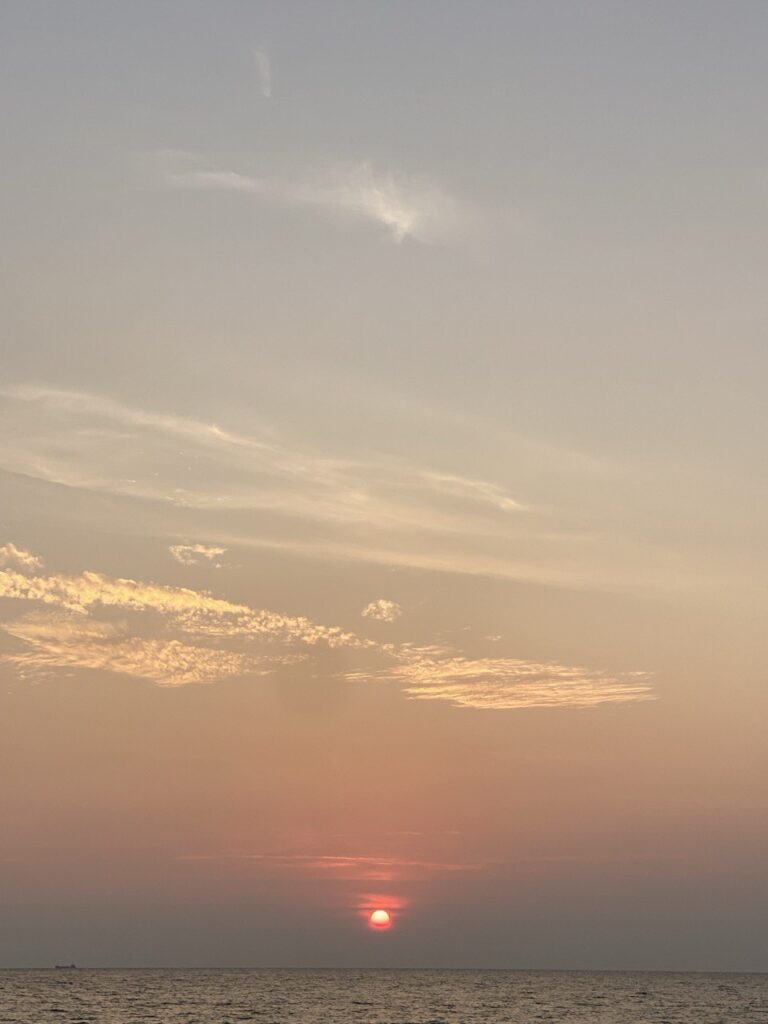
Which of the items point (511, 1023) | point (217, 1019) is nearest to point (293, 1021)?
point (217, 1019)

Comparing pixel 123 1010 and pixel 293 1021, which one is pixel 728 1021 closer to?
pixel 293 1021

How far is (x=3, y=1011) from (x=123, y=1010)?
1913cm

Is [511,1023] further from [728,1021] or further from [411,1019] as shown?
[728,1021]

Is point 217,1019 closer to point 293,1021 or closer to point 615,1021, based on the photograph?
point 293,1021

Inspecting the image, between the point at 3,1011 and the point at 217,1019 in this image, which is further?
the point at 3,1011

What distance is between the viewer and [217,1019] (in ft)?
584

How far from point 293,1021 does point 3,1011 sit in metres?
48.5

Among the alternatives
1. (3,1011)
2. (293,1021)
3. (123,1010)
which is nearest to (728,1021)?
(293,1021)

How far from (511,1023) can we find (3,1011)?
8003 cm

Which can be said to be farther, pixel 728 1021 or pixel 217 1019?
pixel 728 1021

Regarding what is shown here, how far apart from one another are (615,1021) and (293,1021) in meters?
52.4

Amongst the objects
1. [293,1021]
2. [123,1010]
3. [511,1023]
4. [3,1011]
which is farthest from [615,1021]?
[3,1011]

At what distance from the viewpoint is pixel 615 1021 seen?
192375mm

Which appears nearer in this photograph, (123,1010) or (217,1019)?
(217,1019)
